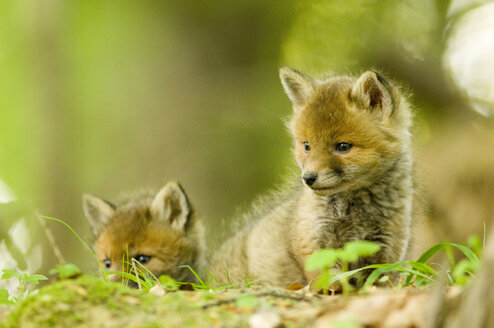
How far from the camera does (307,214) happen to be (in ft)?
14.2

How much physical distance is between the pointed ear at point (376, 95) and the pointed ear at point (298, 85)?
1.42ft

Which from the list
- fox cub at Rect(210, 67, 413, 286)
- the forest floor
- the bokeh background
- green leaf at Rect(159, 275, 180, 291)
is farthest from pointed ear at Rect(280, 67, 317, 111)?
the bokeh background

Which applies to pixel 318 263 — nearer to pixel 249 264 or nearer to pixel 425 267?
pixel 425 267

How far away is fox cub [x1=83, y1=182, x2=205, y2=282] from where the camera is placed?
17.0ft

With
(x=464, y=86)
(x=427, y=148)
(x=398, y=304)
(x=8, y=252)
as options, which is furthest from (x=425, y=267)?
(x=464, y=86)

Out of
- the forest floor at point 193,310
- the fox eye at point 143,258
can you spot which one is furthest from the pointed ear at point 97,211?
the forest floor at point 193,310

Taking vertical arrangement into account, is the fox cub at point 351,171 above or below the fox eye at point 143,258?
above

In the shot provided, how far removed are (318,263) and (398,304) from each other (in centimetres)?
34

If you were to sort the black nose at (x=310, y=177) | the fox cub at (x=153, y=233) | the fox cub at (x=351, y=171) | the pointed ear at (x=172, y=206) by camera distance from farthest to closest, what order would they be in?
the pointed ear at (x=172, y=206), the fox cub at (x=153, y=233), the fox cub at (x=351, y=171), the black nose at (x=310, y=177)

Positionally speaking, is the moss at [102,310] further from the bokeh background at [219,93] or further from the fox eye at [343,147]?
the bokeh background at [219,93]

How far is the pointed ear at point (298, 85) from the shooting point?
449cm

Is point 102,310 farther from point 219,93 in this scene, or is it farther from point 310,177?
point 219,93

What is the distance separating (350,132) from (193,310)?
213 cm

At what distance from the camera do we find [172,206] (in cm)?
566
